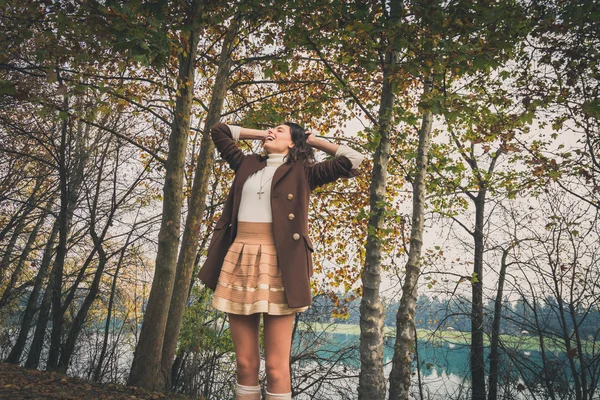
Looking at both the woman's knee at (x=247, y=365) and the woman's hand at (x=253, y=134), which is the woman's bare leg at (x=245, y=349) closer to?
the woman's knee at (x=247, y=365)

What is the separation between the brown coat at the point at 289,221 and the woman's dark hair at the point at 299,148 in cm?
8

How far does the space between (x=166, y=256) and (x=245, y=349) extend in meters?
4.09

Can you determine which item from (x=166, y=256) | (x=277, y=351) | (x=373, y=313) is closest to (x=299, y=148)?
(x=277, y=351)

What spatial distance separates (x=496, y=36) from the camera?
4699 mm

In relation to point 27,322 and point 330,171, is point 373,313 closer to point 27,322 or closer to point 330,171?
point 330,171

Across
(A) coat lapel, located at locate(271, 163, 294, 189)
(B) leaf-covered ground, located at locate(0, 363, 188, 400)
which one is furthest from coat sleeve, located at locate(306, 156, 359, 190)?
(B) leaf-covered ground, located at locate(0, 363, 188, 400)

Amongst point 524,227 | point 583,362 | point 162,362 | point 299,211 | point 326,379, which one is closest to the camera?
point 299,211

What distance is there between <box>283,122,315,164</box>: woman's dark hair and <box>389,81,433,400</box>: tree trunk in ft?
12.2

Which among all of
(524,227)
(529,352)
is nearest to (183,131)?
(524,227)

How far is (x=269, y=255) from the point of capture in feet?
9.41

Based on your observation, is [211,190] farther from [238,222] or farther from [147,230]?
[238,222]

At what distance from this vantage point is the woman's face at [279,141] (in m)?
3.26

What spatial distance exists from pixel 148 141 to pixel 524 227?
30.4 ft

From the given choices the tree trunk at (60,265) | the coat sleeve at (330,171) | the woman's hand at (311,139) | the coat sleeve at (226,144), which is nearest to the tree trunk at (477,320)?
the coat sleeve at (330,171)
